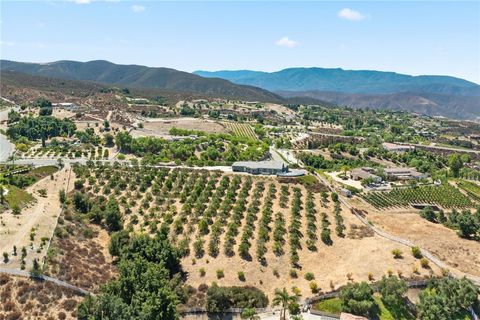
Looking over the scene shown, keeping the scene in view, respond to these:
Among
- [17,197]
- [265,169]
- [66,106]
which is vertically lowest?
[17,197]

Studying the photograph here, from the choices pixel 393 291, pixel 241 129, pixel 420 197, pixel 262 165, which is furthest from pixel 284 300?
pixel 241 129

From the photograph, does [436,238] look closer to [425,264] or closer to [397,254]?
[425,264]

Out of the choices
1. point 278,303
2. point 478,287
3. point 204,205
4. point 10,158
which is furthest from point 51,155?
point 478,287

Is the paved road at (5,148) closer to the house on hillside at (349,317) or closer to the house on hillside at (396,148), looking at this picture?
the house on hillside at (349,317)

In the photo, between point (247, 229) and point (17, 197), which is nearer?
point (17, 197)

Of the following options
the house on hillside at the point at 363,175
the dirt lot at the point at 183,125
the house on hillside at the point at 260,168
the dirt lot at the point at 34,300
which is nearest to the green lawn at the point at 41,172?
the house on hillside at the point at 260,168

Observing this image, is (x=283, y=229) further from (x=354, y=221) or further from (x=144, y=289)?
(x=144, y=289)
